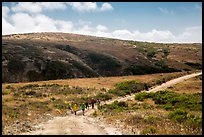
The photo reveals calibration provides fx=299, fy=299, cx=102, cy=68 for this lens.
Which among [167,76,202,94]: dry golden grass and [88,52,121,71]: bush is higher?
[88,52,121,71]: bush

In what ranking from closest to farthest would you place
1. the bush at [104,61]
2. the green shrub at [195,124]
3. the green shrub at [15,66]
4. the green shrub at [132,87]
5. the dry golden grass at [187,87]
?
the green shrub at [195,124], the dry golden grass at [187,87], the green shrub at [132,87], the green shrub at [15,66], the bush at [104,61]

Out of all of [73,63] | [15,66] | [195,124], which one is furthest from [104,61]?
[195,124]

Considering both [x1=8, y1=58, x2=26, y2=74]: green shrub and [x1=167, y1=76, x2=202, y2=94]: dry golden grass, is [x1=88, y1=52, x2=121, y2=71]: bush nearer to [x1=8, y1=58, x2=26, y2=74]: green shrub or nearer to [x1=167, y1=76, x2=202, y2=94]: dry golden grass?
[x1=8, y1=58, x2=26, y2=74]: green shrub

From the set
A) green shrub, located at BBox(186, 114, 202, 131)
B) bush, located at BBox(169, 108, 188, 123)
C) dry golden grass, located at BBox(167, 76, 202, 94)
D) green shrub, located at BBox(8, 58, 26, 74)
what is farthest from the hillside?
green shrub, located at BBox(186, 114, 202, 131)

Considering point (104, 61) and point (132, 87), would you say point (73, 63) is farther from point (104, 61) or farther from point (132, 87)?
point (132, 87)

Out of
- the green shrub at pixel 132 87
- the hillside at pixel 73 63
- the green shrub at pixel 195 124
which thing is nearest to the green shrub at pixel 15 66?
the hillside at pixel 73 63

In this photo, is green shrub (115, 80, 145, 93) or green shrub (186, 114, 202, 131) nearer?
green shrub (186, 114, 202, 131)

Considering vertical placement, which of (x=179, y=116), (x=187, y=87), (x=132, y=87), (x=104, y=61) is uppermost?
(x=104, y=61)

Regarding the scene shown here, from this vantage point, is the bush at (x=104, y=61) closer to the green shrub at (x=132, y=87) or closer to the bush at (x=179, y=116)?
the green shrub at (x=132, y=87)

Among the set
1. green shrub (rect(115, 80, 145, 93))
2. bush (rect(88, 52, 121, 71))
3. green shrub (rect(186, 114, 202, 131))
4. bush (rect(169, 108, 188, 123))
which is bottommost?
green shrub (rect(115, 80, 145, 93))

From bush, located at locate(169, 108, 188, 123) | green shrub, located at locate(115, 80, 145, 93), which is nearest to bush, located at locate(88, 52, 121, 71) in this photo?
green shrub, located at locate(115, 80, 145, 93)

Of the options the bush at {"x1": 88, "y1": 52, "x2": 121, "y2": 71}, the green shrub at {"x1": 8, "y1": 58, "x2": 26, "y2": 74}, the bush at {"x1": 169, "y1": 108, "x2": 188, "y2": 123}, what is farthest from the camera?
the bush at {"x1": 88, "y1": 52, "x2": 121, "y2": 71}

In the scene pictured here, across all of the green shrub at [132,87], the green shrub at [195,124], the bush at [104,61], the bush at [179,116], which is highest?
the bush at [104,61]

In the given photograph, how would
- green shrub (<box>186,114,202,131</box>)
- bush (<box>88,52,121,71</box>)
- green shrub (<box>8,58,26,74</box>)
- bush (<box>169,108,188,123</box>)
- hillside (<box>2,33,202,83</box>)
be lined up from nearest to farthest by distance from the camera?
green shrub (<box>186,114,202,131</box>)
bush (<box>169,108,188,123</box>)
green shrub (<box>8,58,26,74</box>)
hillside (<box>2,33,202,83</box>)
bush (<box>88,52,121,71</box>)
